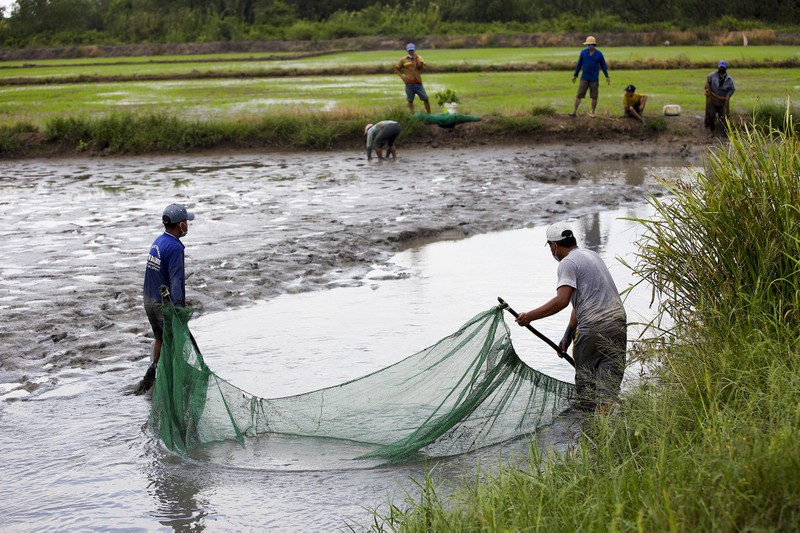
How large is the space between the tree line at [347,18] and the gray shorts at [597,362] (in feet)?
157

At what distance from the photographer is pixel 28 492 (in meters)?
6.51

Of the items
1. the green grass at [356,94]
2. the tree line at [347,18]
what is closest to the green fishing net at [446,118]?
the green grass at [356,94]

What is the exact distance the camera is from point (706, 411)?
17.8 feet

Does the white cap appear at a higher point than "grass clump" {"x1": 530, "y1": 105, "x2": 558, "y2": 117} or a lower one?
lower

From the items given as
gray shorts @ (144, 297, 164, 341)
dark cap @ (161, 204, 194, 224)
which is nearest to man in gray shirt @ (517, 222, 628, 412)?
dark cap @ (161, 204, 194, 224)

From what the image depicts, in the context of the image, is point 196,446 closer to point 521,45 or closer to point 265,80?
point 265,80

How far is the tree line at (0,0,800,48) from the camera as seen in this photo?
55.7m

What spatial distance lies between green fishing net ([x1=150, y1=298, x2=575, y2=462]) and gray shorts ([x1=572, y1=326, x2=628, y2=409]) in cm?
17

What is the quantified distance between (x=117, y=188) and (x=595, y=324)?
14.1 meters

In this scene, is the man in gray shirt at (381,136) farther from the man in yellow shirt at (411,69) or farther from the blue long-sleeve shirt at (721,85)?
the blue long-sleeve shirt at (721,85)

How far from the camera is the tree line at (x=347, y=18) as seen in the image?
55656mm

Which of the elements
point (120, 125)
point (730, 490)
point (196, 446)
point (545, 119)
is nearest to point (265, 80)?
point (120, 125)

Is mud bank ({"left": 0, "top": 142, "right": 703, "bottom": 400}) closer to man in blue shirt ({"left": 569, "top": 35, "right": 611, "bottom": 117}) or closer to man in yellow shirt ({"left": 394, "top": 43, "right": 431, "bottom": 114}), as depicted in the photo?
man in blue shirt ({"left": 569, "top": 35, "right": 611, "bottom": 117})

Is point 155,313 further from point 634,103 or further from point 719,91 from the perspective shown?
point 634,103
